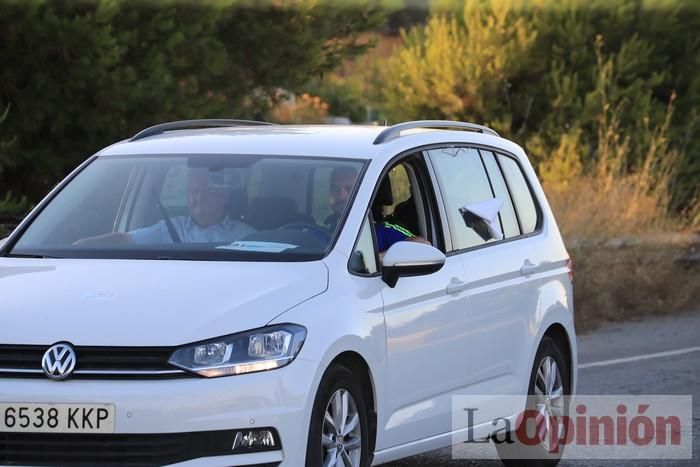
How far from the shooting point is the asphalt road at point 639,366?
842cm

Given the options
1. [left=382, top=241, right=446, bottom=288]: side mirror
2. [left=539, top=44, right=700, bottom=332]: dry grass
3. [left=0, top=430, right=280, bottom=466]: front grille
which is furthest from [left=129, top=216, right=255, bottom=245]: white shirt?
[left=539, top=44, right=700, bottom=332]: dry grass

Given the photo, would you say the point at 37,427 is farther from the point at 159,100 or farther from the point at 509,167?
the point at 159,100

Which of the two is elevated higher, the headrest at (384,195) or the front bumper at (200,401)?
the headrest at (384,195)

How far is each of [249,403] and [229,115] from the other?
11009 mm

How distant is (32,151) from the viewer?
14188 mm

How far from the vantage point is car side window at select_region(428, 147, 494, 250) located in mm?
7545

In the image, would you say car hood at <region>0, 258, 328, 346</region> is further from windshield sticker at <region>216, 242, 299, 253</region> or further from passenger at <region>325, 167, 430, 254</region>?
passenger at <region>325, 167, 430, 254</region>

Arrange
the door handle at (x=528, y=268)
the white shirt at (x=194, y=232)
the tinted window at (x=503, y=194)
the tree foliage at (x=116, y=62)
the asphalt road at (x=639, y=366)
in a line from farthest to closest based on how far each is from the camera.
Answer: the tree foliage at (x=116, y=62) → the asphalt road at (x=639, y=366) → the tinted window at (x=503, y=194) → the door handle at (x=528, y=268) → the white shirt at (x=194, y=232)

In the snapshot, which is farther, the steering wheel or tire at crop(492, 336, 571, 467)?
tire at crop(492, 336, 571, 467)

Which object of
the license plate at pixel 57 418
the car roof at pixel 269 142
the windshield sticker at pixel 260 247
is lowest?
the license plate at pixel 57 418

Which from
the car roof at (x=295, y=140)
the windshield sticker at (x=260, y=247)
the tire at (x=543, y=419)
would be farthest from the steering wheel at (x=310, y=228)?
the tire at (x=543, y=419)

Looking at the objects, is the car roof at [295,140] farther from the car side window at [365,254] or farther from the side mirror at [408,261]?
the side mirror at [408,261]

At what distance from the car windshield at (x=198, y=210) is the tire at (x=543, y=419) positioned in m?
1.76

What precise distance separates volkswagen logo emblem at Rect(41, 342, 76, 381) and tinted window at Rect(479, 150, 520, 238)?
3.21m
